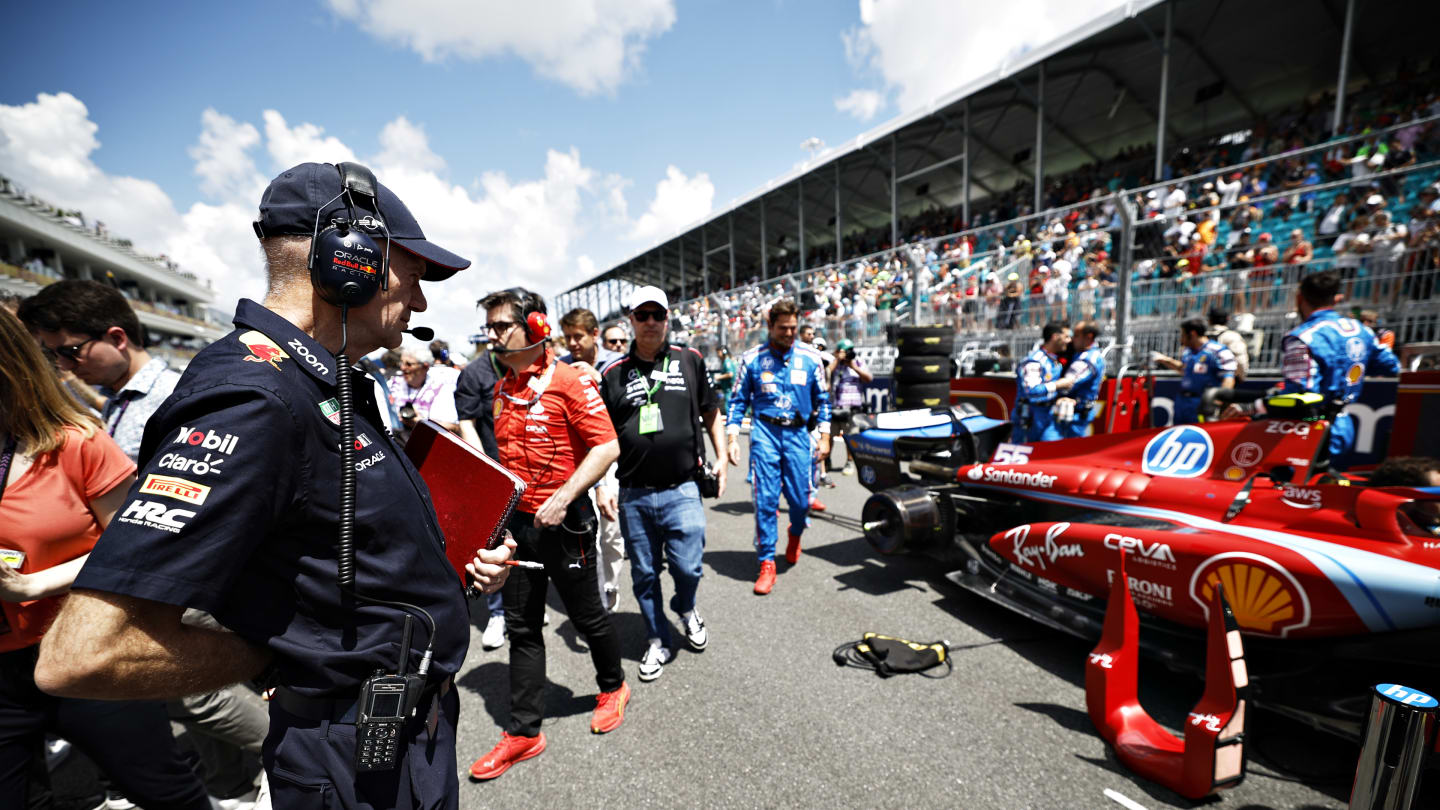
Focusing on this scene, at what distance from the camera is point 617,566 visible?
147 inches

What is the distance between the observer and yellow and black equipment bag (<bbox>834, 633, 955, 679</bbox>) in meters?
2.84

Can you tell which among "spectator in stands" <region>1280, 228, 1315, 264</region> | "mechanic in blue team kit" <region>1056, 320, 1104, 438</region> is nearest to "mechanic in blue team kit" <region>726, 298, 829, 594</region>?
"mechanic in blue team kit" <region>1056, 320, 1104, 438</region>

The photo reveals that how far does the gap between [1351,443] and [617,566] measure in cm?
635

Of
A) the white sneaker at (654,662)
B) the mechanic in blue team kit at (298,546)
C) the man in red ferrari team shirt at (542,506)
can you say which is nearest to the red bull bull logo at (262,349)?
the mechanic in blue team kit at (298,546)

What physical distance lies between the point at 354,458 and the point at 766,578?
332 cm

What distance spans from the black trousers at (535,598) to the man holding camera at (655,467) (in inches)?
18.3

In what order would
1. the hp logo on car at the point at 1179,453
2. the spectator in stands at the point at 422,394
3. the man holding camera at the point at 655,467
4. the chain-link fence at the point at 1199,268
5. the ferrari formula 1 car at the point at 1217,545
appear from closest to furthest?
the ferrari formula 1 car at the point at 1217,545 → the hp logo on car at the point at 1179,453 → the man holding camera at the point at 655,467 → the spectator in stands at the point at 422,394 → the chain-link fence at the point at 1199,268

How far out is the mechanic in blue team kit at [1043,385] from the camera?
566cm

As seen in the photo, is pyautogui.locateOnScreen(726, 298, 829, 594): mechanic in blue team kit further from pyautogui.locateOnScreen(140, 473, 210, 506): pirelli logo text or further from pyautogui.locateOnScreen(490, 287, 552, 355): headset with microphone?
pyautogui.locateOnScreen(140, 473, 210, 506): pirelli logo text

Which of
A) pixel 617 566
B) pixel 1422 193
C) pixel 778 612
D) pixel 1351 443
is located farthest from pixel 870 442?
pixel 1422 193

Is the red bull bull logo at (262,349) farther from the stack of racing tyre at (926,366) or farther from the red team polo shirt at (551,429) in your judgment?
the stack of racing tyre at (926,366)

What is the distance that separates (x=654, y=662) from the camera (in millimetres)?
2930

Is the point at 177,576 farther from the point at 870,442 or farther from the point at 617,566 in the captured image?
the point at 870,442

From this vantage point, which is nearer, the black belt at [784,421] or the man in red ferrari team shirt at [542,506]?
the man in red ferrari team shirt at [542,506]
